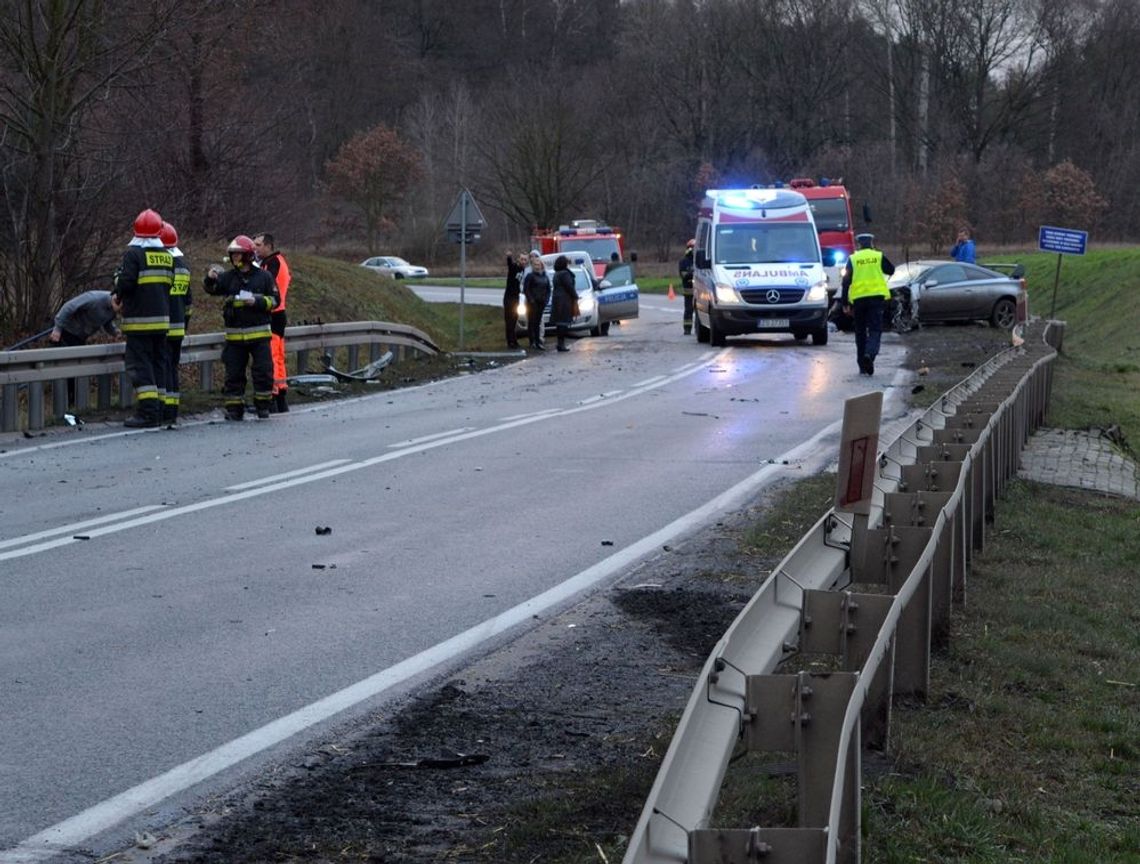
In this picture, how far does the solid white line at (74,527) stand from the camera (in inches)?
407

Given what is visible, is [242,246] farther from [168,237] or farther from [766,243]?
[766,243]

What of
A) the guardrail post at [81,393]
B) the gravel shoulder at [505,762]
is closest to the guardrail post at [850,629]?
the gravel shoulder at [505,762]

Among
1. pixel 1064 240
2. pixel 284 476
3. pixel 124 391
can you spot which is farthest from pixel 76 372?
pixel 1064 240

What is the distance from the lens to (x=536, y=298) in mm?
→ 32062

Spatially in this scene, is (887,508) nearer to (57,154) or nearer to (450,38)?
(57,154)

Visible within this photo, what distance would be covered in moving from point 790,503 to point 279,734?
20.8 feet

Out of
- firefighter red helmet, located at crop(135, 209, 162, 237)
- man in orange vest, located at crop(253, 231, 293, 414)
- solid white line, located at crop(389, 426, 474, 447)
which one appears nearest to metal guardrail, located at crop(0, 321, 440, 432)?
man in orange vest, located at crop(253, 231, 293, 414)

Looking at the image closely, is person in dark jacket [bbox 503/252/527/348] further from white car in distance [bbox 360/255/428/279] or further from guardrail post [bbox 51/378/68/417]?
white car in distance [bbox 360/255/428/279]

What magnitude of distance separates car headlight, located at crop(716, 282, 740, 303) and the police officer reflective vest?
701 cm

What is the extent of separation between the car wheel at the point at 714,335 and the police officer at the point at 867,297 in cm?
682

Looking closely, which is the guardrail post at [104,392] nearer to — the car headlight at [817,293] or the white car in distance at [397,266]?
the car headlight at [817,293]

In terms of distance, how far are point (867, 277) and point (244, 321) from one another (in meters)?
9.39

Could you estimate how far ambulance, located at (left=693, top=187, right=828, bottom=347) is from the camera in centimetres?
3105

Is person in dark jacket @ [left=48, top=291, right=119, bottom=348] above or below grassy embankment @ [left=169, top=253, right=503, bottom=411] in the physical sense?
above
